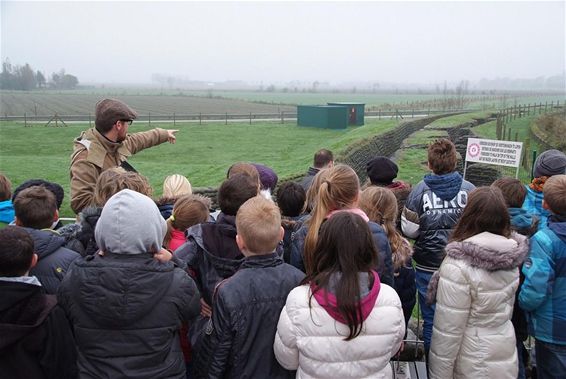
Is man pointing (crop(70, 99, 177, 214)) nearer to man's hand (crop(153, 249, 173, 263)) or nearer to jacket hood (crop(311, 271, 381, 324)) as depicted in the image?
man's hand (crop(153, 249, 173, 263))

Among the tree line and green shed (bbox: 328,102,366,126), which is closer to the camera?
green shed (bbox: 328,102,366,126)

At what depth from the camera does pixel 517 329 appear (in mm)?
3371

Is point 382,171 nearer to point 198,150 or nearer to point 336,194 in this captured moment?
point 336,194

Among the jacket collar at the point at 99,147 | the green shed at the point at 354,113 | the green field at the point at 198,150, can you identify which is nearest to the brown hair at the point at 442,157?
the jacket collar at the point at 99,147

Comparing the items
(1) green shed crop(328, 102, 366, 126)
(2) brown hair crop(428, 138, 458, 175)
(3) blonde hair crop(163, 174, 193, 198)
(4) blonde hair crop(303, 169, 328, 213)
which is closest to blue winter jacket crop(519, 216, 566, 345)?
(2) brown hair crop(428, 138, 458, 175)

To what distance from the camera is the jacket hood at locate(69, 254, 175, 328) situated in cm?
233

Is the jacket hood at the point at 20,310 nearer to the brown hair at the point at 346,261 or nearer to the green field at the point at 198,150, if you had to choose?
the brown hair at the point at 346,261

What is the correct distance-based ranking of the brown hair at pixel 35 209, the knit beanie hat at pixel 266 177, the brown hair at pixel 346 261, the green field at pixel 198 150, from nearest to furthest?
the brown hair at pixel 346 261, the brown hair at pixel 35 209, the knit beanie hat at pixel 266 177, the green field at pixel 198 150

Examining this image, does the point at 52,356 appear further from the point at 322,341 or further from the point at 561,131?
the point at 561,131

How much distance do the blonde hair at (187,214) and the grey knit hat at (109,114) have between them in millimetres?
1142

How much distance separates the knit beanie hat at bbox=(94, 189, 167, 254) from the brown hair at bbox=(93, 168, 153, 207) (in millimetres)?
837

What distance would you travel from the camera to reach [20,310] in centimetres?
242

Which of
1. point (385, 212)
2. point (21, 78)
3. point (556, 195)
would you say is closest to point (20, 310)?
point (385, 212)

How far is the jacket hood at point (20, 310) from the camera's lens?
92.4 inches
